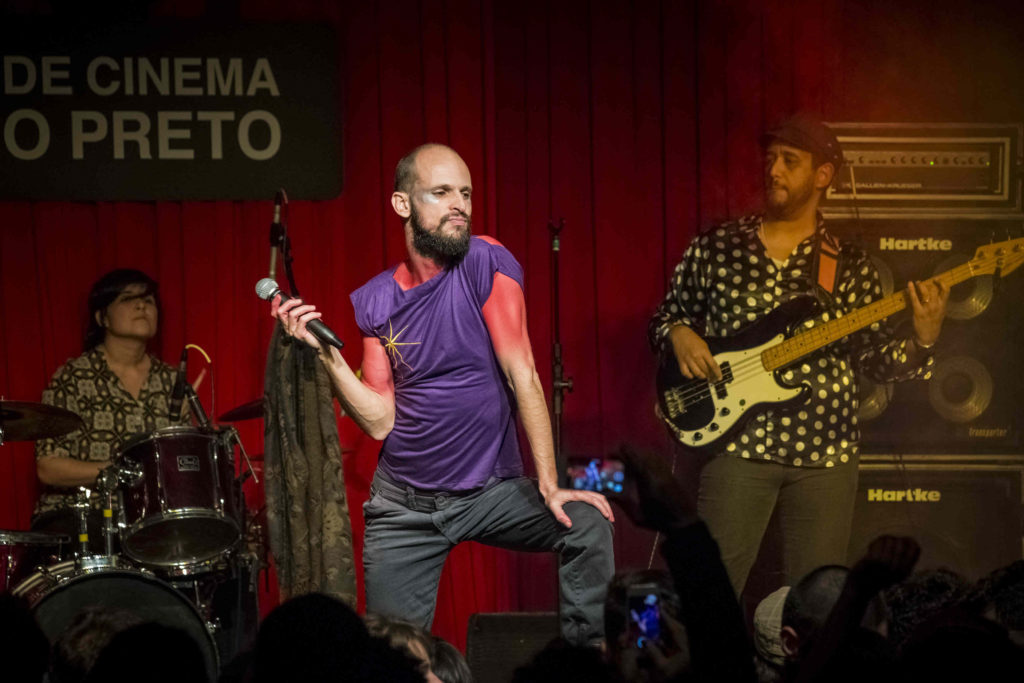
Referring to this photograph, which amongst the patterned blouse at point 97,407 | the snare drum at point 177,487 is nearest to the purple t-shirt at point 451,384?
the snare drum at point 177,487

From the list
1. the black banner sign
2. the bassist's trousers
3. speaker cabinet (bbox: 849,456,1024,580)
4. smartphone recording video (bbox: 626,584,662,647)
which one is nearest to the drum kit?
the black banner sign

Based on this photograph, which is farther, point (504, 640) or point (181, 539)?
point (181, 539)

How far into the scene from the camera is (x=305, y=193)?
20.2ft

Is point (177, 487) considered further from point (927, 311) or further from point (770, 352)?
point (927, 311)

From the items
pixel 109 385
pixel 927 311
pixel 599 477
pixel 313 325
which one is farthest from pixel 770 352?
pixel 109 385

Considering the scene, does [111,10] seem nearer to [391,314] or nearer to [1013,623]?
[391,314]

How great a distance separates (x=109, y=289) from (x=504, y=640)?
264 centimetres

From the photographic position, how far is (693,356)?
5516mm

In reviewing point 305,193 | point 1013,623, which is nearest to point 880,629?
point 1013,623

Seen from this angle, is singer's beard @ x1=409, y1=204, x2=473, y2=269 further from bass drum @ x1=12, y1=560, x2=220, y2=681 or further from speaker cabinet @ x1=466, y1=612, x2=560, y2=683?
bass drum @ x1=12, y1=560, x2=220, y2=681

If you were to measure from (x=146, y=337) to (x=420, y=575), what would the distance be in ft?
8.47

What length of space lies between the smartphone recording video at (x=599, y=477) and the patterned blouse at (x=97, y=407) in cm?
214

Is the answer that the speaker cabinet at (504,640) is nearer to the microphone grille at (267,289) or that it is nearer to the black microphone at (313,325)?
the black microphone at (313,325)

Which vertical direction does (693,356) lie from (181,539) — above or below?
above
